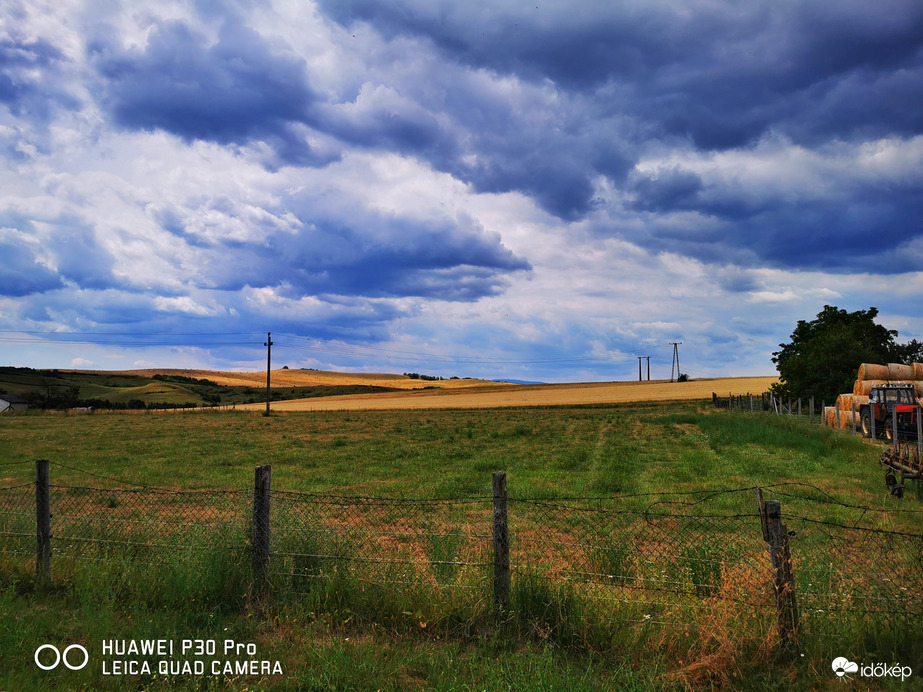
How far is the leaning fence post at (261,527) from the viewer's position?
6.88 m

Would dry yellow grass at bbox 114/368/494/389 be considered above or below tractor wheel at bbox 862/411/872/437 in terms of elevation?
above

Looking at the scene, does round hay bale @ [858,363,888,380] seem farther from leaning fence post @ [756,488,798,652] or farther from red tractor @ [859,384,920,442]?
leaning fence post @ [756,488,798,652]

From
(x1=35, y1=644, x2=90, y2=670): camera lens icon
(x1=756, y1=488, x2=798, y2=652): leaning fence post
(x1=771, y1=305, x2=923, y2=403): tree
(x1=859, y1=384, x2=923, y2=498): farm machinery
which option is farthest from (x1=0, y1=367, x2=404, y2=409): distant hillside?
(x1=756, y1=488, x2=798, y2=652): leaning fence post

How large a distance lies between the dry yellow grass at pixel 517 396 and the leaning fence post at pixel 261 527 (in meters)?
67.3

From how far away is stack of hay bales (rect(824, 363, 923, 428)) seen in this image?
33.0 m

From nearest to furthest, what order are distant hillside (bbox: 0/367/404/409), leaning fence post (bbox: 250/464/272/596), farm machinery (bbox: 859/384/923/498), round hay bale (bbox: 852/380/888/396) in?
1. leaning fence post (bbox: 250/464/272/596)
2. farm machinery (bbox: 859/384/923/498)
3. round hay bale (bbox: 852/380/888/396)
4. distant hillside (bbox: 0/367/404/409)

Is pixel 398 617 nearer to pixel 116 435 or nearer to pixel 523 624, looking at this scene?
pixel 523 624

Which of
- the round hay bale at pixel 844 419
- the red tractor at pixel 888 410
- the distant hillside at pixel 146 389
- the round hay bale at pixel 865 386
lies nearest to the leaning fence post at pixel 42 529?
the red tractor at pixel 888 410

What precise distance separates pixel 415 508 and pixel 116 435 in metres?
31.9

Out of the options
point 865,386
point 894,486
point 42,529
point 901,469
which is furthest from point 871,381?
point 42,529

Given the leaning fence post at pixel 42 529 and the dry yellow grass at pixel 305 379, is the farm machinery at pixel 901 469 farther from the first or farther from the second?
the dry yellow grass at pixel 305 379

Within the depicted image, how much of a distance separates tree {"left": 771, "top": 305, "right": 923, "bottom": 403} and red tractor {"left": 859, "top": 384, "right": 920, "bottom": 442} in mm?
18647

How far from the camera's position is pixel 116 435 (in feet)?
127

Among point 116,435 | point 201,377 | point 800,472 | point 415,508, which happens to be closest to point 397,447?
point 415,508
